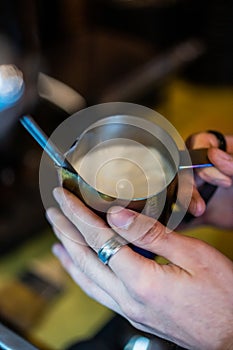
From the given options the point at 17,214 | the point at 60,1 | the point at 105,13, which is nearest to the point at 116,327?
the point at 17,214

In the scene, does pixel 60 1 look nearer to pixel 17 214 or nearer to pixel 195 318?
pixel 17 214

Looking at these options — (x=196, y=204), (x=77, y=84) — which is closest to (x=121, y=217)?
(x=196, y=204)

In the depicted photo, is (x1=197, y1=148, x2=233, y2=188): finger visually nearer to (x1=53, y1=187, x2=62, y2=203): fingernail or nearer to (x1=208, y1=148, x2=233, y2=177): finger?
(x1=208, y1=148, x2=233, y2=177): finger

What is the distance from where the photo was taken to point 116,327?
0.61 metres

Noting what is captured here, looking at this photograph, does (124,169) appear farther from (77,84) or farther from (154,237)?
(77,84)

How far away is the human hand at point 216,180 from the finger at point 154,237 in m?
0.08

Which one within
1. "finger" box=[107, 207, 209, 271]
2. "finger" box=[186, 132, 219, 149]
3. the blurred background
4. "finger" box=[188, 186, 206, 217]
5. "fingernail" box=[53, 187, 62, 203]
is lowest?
the blurred background

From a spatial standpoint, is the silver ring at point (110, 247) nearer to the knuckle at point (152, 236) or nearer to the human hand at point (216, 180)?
the knuckle at point (152, 236)

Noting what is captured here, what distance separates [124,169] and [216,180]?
12 cm

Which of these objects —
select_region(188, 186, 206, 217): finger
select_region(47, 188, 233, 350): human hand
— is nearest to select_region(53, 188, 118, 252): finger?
select_region(47, 188, 233, 350): human hand

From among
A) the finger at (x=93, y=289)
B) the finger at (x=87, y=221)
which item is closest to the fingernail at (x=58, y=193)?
the finger at (x=87, y=221)

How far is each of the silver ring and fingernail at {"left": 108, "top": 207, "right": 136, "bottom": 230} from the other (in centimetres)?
2

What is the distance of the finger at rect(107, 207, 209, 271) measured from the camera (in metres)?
0.43

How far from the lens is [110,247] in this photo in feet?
1.45
